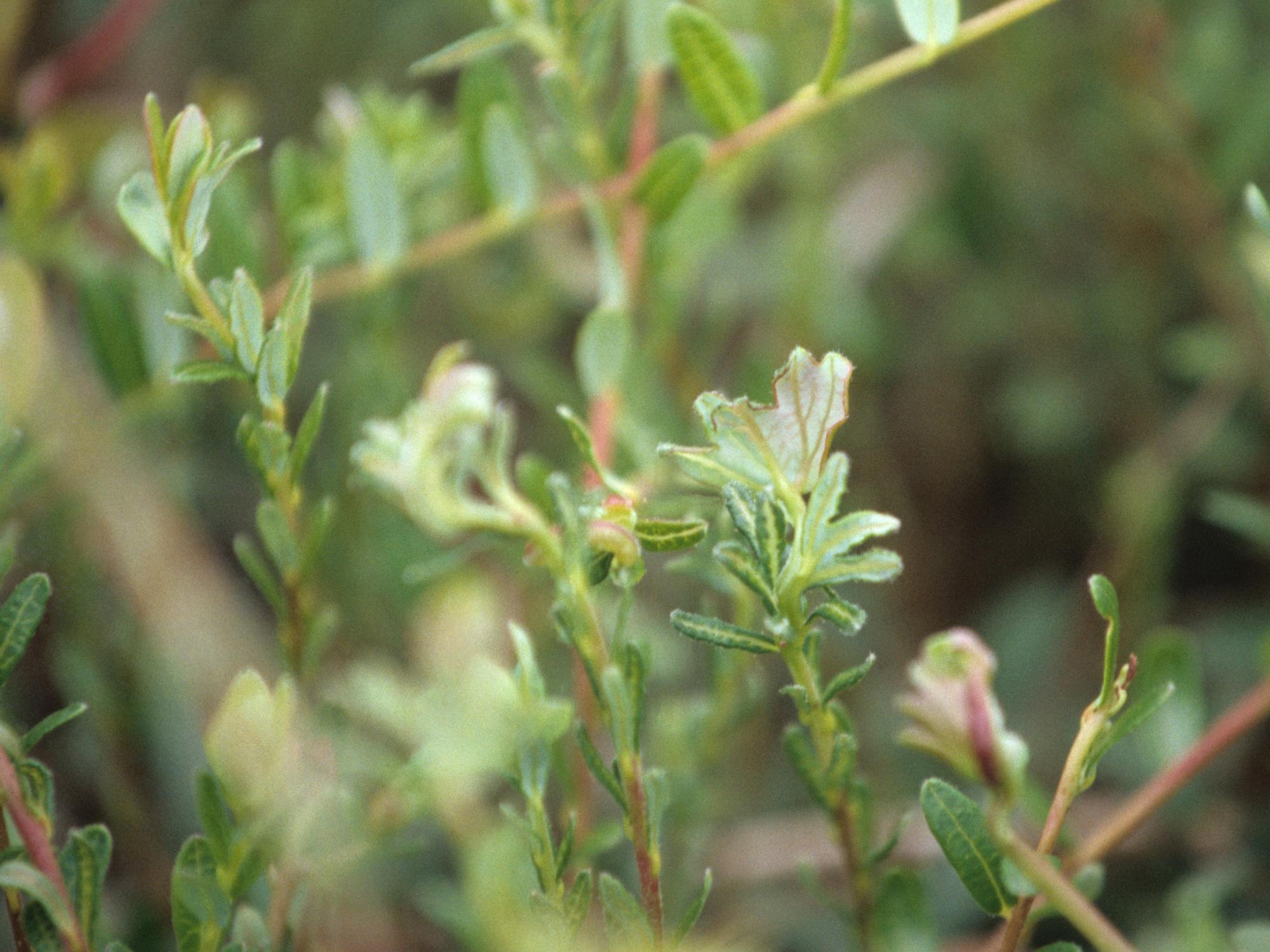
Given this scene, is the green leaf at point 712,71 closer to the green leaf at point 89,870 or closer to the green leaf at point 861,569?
the green leaf at point 861,569

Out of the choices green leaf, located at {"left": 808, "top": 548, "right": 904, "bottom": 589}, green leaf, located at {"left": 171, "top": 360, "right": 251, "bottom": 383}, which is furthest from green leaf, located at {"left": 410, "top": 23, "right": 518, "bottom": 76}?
green leaf, located at {"left": 808, "top": 548, "right": 904, "bottom": 589}

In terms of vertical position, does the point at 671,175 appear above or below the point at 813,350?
above

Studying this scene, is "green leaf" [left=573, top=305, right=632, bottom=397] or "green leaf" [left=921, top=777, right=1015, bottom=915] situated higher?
"green leaf" [left=573, top=305, right=632, bottom=397]

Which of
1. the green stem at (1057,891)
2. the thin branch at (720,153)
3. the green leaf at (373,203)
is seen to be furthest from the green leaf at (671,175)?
the green stem at (1057,891)

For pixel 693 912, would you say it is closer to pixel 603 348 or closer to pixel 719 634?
pixel 719 634

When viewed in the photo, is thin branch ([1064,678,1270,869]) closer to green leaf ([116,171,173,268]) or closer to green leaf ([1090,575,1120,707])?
green leaf ([1090,575,1120,707])

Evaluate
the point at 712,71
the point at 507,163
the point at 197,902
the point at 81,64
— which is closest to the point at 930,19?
the point at 712,71

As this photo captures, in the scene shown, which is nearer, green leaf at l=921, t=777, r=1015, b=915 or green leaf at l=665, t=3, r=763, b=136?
green leaf at l=921, t=777, r=1015, b=915
